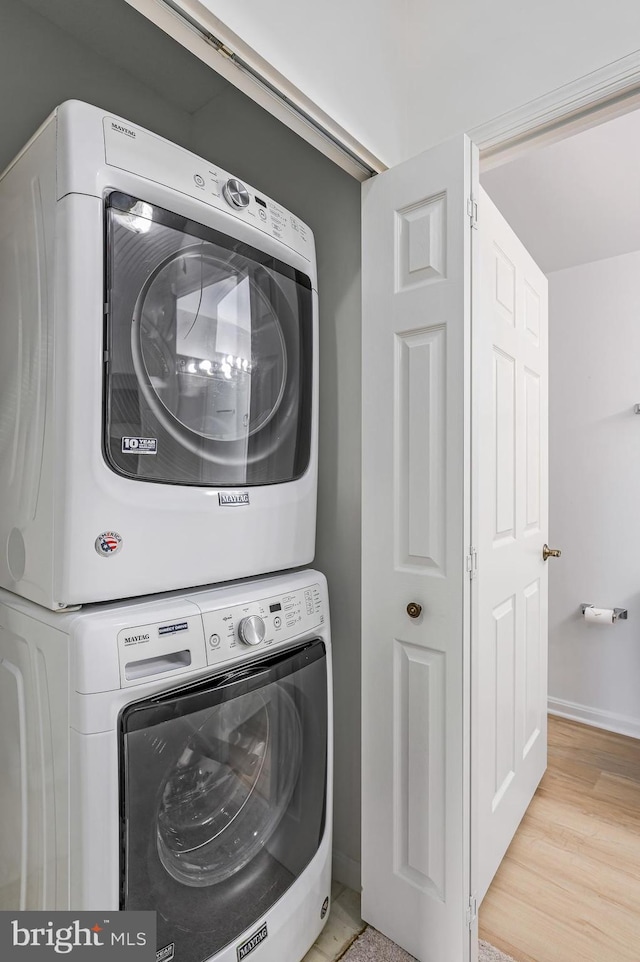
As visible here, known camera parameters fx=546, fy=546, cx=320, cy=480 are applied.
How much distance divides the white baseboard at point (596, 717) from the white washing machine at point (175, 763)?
198 centimetres

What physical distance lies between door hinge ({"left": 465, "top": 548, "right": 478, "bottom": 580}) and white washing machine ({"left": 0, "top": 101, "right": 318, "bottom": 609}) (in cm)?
46

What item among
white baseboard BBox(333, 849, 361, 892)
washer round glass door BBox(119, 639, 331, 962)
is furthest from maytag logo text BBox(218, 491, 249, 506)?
white baseboard BBox(333, 849, 361, 892)

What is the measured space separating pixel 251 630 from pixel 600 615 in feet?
7.32

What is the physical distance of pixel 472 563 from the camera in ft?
4.40

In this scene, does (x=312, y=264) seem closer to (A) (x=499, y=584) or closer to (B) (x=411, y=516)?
(B) (x=411, y=516)

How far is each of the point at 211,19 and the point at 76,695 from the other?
120cm

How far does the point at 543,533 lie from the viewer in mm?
2197

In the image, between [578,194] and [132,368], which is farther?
[578,194]

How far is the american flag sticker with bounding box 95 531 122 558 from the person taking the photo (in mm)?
980

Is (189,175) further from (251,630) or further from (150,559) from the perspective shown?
(251,630)

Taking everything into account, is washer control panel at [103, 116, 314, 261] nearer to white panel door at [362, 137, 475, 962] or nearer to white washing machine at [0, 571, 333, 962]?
white panel door at [362, 137, 475, 962]

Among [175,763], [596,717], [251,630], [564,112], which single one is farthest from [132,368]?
[596,717]

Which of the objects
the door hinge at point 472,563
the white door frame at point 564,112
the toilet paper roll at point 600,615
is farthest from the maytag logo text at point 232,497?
the toilet paper roll at point 600,615

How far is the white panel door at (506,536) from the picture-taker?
147cm
